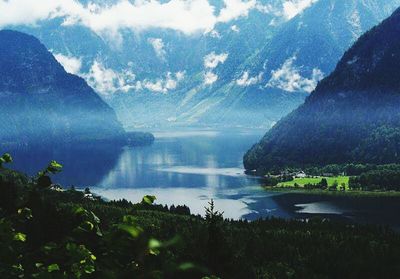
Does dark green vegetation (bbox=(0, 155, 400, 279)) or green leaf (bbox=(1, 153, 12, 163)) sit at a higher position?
green leaf (bbox=(1, 153, 12, 163))

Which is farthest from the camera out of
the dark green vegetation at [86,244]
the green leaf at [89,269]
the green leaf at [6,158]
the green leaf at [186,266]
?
the green leaf at [6,158]

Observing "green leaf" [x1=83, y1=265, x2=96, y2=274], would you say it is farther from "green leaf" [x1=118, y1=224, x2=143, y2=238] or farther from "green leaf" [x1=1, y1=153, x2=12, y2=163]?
"green leaf" [x1=1, y1=153, x2=12, y2=163]

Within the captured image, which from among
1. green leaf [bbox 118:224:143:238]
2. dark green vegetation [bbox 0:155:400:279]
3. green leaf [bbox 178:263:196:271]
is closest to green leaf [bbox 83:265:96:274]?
dark green vegetation [bbox 0:155:400:279]

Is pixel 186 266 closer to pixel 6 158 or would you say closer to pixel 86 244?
pixel 86 244

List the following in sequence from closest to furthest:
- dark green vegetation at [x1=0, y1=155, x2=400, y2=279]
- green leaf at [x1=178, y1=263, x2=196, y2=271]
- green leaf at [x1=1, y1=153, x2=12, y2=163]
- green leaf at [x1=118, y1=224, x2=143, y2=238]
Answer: green leaf at [x1=178, y1=263, x2=196, y2=271] → green leaf at [x1=118, y1=224, x2=143, y2=238] → dark green vegetation at [x1=0, y1=155, x2=400, y2=279] → green leaf at [x1=1, y1=153, x2=12, y2=163]

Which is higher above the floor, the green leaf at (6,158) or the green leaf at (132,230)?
the green leaf at (6,158)

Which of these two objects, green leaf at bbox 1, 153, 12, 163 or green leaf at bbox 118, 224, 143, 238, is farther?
green leaf at bbox 1, 153, 12, 163

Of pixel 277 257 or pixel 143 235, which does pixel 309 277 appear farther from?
pixel 143 235

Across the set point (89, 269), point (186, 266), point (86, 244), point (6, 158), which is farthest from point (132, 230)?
point (6, 158)

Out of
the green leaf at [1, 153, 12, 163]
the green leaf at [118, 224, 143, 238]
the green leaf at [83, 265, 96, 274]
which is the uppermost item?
the green leaf at [1, 153, 12, 163]

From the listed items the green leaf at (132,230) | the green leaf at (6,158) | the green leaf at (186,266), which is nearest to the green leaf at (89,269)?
the green leaf at (132,230)

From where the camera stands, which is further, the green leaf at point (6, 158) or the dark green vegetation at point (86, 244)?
the green leaf at point (6, 158)

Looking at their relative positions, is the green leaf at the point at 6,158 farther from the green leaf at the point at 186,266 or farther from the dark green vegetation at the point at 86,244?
the green leaf at the point at 186,266

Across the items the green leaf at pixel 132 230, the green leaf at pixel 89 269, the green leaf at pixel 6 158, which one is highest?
the green leaf at pixel 6 158
